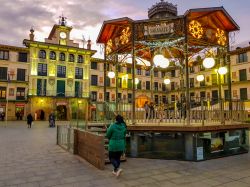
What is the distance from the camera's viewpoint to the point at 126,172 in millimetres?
6762

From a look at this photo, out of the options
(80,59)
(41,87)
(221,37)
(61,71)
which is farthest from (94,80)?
(221,37)

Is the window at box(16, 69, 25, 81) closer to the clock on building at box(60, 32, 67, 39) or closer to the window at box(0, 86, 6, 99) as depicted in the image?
the window at box(0, 86, 6, 99)

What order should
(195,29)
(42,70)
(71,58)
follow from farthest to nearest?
(71,58), (42,70), (195,29)

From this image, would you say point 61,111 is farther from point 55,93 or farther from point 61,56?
point 61,56

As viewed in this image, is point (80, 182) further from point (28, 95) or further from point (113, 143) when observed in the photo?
point (28, 95)

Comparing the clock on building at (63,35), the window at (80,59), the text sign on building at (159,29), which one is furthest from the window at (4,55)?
the text sign on building at (159,29)

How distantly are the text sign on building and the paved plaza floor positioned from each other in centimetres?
539

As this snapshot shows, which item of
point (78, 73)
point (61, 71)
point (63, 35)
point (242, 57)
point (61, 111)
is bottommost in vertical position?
point (61, 111)

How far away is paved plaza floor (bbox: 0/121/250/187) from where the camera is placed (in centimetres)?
580

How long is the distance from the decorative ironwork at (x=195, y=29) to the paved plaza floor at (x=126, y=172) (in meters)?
5.33

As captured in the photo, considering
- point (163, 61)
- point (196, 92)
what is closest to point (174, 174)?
point (163, 61)

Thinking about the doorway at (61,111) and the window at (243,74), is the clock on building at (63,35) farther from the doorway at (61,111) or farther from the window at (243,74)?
the window at (243,74)

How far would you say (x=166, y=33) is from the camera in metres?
9.80

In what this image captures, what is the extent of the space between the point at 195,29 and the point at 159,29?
63.5 inches
